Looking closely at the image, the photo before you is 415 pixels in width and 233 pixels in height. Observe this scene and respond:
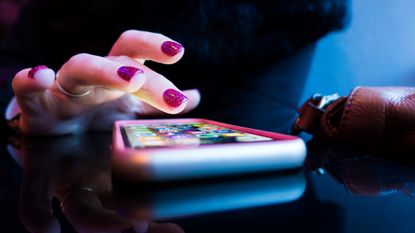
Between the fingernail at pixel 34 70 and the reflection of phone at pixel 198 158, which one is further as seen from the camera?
the fingernail at pixel 34 70

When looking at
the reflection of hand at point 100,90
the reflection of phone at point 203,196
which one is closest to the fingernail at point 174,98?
the reflection of hand at point 100,90

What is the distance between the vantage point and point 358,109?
0.33 meters

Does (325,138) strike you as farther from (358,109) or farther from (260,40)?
(260,40)

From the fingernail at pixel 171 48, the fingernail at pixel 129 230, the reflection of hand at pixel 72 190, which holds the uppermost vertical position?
the fingernail at pixel 171 48

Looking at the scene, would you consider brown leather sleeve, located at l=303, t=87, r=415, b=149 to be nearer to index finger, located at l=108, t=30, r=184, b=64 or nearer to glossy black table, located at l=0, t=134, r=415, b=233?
glossy black table, located at l=0, t=134, r=415, b=233

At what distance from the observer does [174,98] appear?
0.33 m

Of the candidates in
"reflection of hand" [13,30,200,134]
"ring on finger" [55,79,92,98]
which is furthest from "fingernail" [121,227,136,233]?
"ring on finger" [55,79,92,98]

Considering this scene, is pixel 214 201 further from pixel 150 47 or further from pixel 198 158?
pixel 150 47

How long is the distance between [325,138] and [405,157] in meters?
0.10

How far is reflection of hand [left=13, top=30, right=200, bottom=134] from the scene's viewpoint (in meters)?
0.32

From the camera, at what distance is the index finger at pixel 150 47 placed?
1.19 ft

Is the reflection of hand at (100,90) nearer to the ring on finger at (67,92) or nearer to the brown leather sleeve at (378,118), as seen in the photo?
the ring on finger at (67,92)

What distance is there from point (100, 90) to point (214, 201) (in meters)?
0.27

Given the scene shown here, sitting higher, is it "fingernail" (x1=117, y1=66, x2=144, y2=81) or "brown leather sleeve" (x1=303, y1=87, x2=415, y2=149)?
"fingernail" (x1=117, y1=66, x2=144, y2=81)
